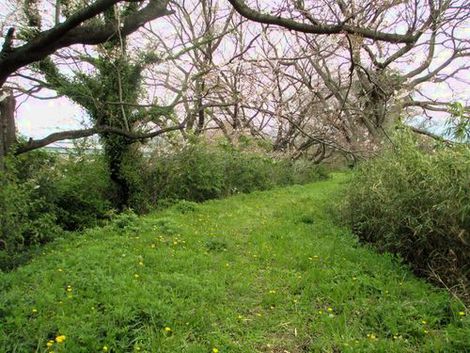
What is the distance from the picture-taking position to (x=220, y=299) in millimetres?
3611

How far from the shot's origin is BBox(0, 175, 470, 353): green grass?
2840mm

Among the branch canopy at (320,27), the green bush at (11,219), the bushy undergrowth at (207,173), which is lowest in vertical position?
the green bush at (11,219)

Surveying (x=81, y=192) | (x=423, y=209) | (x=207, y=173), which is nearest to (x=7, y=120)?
(x=81, y=192)

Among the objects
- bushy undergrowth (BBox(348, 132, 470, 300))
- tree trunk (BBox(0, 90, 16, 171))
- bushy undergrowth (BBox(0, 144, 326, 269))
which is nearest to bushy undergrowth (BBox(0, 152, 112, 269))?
bushy undergrowth (BBox(0, 144, 326, 269))

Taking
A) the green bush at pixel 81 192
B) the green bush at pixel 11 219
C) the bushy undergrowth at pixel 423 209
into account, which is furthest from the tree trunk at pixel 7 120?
the bushy undergrowth at pixel 423 209

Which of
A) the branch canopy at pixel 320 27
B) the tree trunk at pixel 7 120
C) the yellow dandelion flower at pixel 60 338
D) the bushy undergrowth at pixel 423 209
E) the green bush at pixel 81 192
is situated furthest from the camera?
the green bush at pixel 81 192

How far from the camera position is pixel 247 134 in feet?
42.3

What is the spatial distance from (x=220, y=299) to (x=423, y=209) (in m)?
2.79

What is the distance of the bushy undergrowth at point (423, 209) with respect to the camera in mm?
4125

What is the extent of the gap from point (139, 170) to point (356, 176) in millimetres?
4912

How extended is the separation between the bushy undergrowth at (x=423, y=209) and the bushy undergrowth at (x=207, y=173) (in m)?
4.63

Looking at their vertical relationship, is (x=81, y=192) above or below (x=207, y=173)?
below

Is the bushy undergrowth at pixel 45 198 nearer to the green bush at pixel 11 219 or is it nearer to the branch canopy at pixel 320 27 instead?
the green bush at pixel 11 219

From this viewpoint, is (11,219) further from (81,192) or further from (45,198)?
(81,192)
